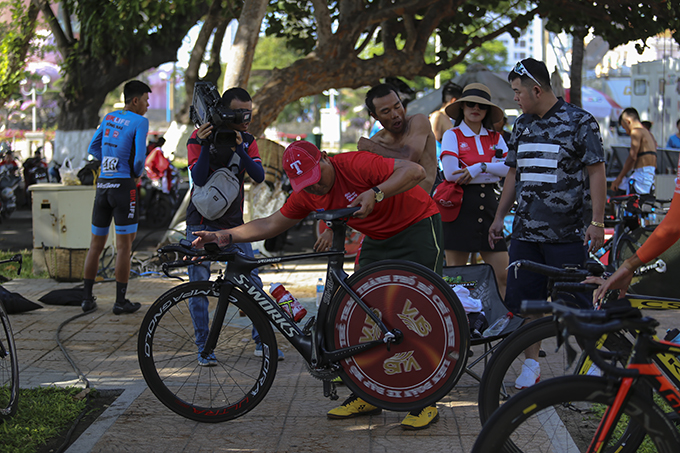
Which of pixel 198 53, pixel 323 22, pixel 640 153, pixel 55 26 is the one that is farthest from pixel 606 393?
pixel 55 26

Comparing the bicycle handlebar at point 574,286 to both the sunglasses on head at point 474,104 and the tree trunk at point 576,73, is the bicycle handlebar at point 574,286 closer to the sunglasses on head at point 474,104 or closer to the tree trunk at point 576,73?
the sunglasses on head at point 474,104

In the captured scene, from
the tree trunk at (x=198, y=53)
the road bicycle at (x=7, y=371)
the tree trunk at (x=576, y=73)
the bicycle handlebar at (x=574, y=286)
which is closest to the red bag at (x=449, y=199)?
the bicycle handlebar at (x=574, y=286)

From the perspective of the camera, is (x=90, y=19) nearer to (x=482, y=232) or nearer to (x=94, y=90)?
(x=94, y=90)

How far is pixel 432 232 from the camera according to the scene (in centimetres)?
406

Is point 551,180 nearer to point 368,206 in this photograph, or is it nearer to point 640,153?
point 368,206

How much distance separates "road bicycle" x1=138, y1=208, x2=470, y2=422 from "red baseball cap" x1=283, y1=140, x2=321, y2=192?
191 mm

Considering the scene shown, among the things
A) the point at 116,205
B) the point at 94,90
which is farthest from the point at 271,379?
the point at 94,90

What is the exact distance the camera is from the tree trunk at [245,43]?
352 inches

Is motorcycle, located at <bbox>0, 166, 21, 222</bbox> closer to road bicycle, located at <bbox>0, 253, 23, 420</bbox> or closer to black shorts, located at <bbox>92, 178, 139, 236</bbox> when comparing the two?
black shorts, located at <bbox>92, 178, 139, 236</bbox>

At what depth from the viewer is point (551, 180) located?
165 inches

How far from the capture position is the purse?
187 inches

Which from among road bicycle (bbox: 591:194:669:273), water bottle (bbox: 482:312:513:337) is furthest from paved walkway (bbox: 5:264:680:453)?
road bicycle (bbox: 591:194:669:273)

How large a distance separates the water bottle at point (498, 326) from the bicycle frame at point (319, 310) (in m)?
0.69

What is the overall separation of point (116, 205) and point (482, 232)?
11.1ft
